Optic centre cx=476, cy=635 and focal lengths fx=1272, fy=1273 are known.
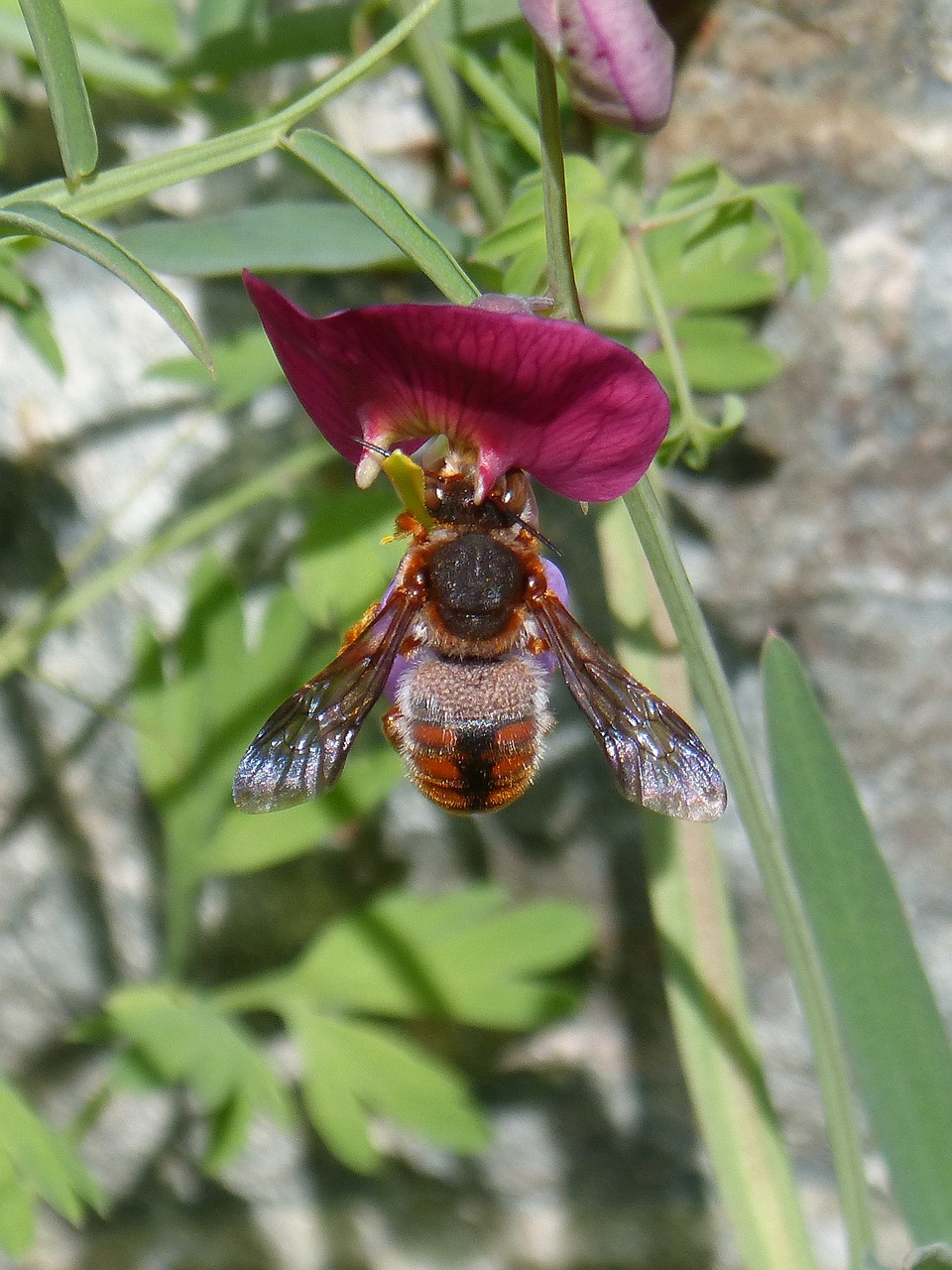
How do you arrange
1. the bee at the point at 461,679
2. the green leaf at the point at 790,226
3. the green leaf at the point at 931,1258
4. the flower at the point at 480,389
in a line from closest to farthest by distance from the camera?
the flower at the point at 480,389 → the green leaf at the point at 931,1258 → the bee at the point at 461,679 → the green leaf at the point at 790,226

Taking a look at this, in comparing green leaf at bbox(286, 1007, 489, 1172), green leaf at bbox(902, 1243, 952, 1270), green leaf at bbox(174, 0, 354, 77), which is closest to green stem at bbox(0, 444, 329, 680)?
green leaf at bbox(174, 0, 354, 77)

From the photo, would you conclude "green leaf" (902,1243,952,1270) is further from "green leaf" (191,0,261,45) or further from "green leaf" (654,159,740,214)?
"green leaf" (191,0,261,45)

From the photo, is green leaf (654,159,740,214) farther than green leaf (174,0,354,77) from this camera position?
No

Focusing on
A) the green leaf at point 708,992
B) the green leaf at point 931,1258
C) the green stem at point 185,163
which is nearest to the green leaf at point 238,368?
the green leaf at point 708,992

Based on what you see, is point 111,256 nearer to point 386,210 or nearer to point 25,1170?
point 386,210

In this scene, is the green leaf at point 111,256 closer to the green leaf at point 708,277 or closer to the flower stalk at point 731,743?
the flower stalk at point 731,743
